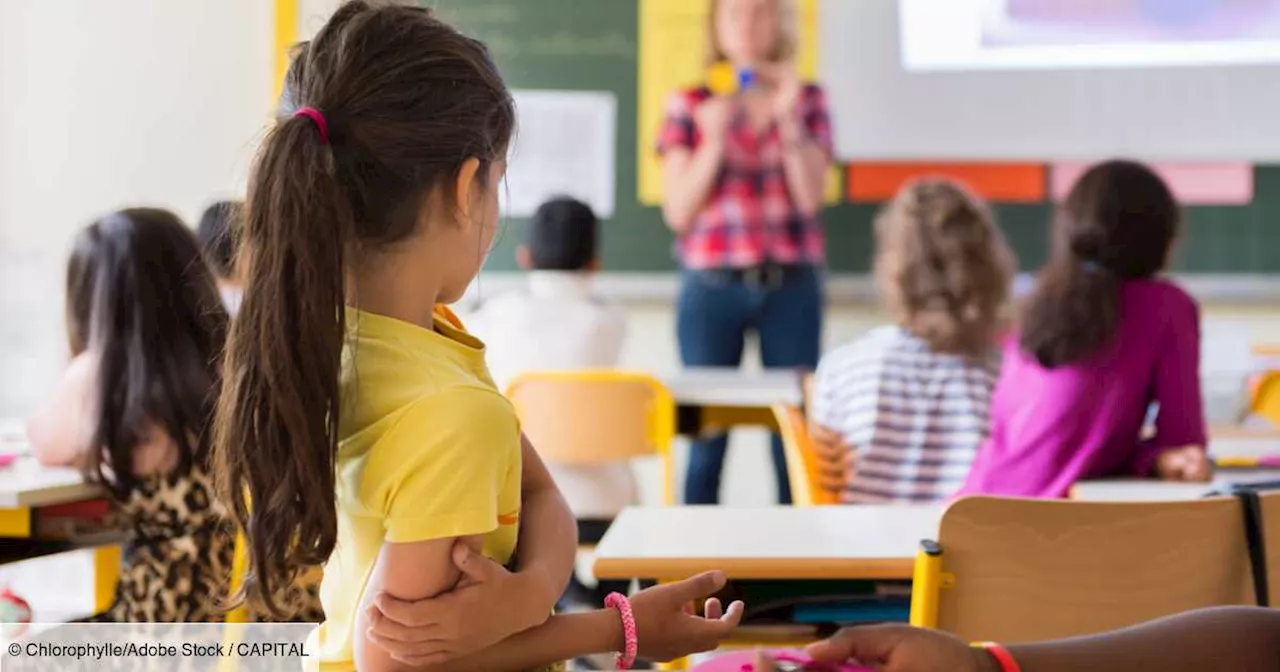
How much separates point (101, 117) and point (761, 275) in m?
2.63

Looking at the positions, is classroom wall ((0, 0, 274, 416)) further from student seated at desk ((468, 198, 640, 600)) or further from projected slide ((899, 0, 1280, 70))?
projected slide ((899, 0, 1280, 70))

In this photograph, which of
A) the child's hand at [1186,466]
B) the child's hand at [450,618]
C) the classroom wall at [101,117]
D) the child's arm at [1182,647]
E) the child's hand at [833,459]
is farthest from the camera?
the classroom wall at [101,117]

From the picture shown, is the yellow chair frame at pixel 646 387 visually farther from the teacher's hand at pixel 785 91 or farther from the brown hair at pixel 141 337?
the teacher's hand at pixel 785 91

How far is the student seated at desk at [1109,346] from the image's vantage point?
230cm

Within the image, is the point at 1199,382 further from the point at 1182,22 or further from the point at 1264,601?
the point at 1182,22

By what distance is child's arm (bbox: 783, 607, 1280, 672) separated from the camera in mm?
756

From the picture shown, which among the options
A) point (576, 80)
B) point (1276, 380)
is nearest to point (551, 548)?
point (1276, 380)

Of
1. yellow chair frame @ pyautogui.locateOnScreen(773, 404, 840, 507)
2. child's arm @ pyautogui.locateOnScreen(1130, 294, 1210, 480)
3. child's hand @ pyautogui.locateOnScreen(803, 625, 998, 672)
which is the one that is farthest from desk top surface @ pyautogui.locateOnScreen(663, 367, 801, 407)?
child's hand @ pyautogui.locateOnScreen(803, 625, 998, 672)

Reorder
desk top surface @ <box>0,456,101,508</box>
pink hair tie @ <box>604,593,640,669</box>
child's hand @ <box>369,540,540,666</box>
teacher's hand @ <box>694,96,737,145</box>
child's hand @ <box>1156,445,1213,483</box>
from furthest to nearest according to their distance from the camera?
teacher's hand @ <box>694,96,737,145</box> → child's hand @ <box>1156,445,1213,483</box> → desk top surface @ <box>0,456,101,508</box> → pink hair tie @ <box>604,593,640,669</box> → child's hand @ <box>369,540,540,666</box>

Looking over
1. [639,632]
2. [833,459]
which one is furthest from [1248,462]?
[639,632]

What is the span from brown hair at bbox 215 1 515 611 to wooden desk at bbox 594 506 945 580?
1.73ft

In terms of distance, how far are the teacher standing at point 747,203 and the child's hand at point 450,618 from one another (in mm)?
3055

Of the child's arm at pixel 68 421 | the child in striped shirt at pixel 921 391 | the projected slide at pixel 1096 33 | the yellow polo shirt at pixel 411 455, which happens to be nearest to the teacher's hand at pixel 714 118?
the projected slide at pixel 1096 33

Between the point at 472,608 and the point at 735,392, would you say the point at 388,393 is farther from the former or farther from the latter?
the point at 735,392
